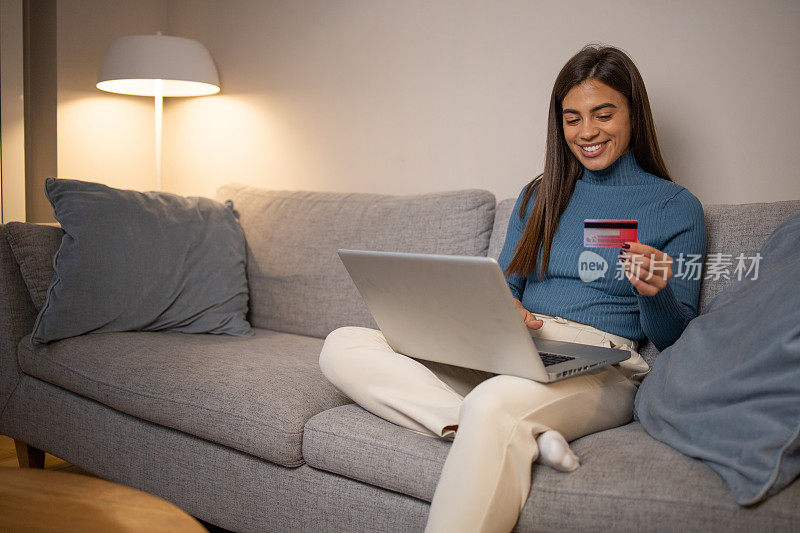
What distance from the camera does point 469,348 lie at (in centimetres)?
123

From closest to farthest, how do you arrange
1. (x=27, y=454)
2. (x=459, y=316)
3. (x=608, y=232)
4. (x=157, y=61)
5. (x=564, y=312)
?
(x=459, y=316)
(x=608, y=232)
(x=564, y=312)
(x=27, y=454)
(x=157, y=61)

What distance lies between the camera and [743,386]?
103 centimetres

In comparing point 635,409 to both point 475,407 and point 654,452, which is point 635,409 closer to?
point 654,452

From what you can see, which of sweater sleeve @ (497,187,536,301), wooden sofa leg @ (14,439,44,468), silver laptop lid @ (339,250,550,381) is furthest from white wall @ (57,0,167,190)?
silver laptop lid @ (339,250,550,381)

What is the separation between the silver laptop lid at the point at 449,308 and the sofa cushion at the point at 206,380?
31 cm

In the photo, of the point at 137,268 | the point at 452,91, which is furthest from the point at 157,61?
the point at 452,91

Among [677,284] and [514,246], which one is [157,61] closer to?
[514,246]

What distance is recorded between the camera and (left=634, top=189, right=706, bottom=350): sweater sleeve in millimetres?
1345

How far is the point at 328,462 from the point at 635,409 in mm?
589

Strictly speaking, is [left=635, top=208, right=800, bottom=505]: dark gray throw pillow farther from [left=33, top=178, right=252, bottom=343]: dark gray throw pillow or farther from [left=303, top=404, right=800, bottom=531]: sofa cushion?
[left=33, top=178, right=252, bottom=343]: dark gray throw pillow

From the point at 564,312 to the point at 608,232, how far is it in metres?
0.24

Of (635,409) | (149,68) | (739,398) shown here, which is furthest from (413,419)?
(149,68)

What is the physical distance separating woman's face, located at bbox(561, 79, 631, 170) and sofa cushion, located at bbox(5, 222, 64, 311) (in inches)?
58.7

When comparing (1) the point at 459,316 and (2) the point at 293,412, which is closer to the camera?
(1) the point at 459,316
